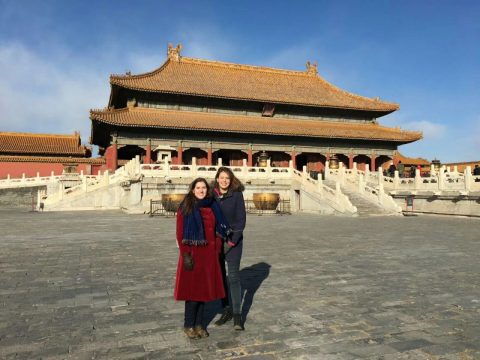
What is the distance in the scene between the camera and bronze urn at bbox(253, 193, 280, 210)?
20.0 m

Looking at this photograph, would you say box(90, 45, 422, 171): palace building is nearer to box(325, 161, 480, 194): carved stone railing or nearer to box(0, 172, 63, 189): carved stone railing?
box(0, 172, 63, 189): carved stone railing

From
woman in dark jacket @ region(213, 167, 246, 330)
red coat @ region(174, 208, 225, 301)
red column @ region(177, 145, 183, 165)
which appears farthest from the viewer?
red column @ region(177, 145, 183, 165)

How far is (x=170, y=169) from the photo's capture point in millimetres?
21500

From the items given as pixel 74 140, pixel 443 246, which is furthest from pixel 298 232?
pixel 74 140

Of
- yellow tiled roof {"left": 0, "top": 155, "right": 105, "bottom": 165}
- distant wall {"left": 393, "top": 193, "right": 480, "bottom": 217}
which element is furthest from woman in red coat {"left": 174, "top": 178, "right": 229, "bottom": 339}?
yellow tiled roof {"left": 0, "top": 155, "right": 105, "bottom": 165}

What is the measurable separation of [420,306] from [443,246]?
5.24 m

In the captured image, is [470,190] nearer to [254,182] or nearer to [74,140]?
[254,182]

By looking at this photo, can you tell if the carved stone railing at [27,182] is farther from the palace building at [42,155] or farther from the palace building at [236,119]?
the palace building at [236,119]

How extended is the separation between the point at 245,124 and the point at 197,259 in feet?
91.9

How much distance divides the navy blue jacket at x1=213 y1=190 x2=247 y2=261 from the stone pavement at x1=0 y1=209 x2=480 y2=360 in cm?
75

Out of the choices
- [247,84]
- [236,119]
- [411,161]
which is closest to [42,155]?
[236,119]

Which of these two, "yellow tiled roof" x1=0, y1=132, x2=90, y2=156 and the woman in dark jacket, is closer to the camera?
the woman in dark jacket

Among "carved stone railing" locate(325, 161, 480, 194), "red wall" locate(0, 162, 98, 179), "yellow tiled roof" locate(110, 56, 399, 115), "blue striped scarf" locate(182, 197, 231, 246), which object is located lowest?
"blue striped scarf" locate(182, 197, 231, 246)

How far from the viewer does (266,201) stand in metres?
20.0
